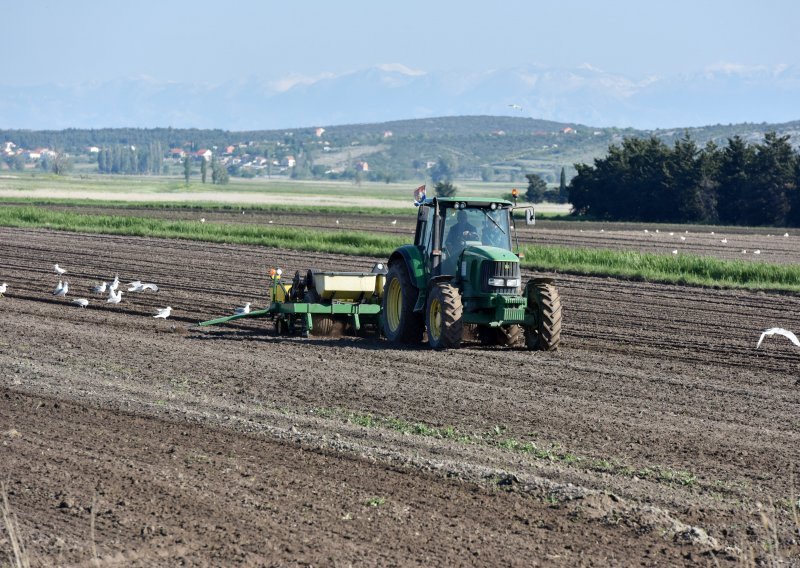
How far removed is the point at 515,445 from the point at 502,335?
20.9 ft

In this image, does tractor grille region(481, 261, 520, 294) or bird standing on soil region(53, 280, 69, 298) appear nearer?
tractor grille region(481, 261, 520, 294)

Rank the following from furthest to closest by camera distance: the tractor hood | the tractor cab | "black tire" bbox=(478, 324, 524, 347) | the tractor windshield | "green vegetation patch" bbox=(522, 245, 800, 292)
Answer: "green vegetation patch" bbox=(522, 245, 800, 292)
"black tire" bbox=(478, 324, 524, 347)
the tractor windshield
the tractor cab
the tractor hood

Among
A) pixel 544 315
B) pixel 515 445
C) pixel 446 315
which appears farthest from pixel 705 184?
pixel 515 445

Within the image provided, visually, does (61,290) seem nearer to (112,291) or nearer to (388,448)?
(112,291)

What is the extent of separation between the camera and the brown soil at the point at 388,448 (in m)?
7.49

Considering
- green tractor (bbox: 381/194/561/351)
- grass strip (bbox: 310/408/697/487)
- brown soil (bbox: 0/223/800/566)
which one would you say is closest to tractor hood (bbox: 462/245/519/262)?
green tractor (bbox: 381/194/561/351)

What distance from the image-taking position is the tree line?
7019 centimetres

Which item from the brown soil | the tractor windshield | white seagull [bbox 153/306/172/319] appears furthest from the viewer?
white seagull [bbox 153/306/172/319]

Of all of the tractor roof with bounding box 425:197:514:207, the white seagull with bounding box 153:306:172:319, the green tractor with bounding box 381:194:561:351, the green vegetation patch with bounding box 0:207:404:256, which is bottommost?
the white seagull with bounding box 153:306:172:319

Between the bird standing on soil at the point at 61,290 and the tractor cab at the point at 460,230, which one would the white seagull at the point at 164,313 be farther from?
the tractor cab at the point at 460,230

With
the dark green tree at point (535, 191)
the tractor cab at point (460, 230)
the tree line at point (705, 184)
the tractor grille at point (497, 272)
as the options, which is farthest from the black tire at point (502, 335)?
the dark green tree at point (535, 191)

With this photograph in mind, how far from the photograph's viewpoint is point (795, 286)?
26719mm

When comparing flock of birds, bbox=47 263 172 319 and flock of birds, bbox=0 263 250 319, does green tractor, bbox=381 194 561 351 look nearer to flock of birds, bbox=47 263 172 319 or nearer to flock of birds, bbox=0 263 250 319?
flock of birds, bbox=0 263 250 319

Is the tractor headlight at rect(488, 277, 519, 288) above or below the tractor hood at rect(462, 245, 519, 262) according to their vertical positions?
below
